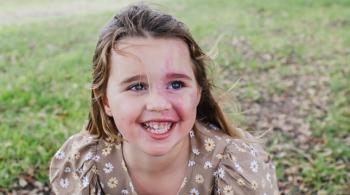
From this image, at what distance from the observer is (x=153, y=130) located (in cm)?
226

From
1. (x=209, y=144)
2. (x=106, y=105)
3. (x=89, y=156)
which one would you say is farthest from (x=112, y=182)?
(x=209, y=144)

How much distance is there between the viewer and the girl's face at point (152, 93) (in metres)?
2.24

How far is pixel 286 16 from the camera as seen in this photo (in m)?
10.1

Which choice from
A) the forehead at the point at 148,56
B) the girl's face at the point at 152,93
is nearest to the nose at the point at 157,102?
the girl's face at the point at 152,93

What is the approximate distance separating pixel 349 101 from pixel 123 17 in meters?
3.62

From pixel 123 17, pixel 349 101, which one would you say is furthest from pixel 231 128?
pixel 349 101

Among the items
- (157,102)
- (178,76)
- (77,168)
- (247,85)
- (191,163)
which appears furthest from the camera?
(247,85)

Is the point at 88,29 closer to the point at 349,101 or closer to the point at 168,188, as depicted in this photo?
the point at 349,101

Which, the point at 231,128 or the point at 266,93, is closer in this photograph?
the point at 231,128

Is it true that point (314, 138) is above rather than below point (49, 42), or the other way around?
below

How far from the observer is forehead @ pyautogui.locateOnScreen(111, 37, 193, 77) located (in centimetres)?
224

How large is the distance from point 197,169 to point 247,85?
344 centimetres

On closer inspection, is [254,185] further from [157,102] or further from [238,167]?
[157,102]

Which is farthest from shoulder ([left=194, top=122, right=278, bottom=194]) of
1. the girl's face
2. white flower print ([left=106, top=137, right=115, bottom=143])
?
white flower print ([left=106, top=137, right=115, bottom=143])
